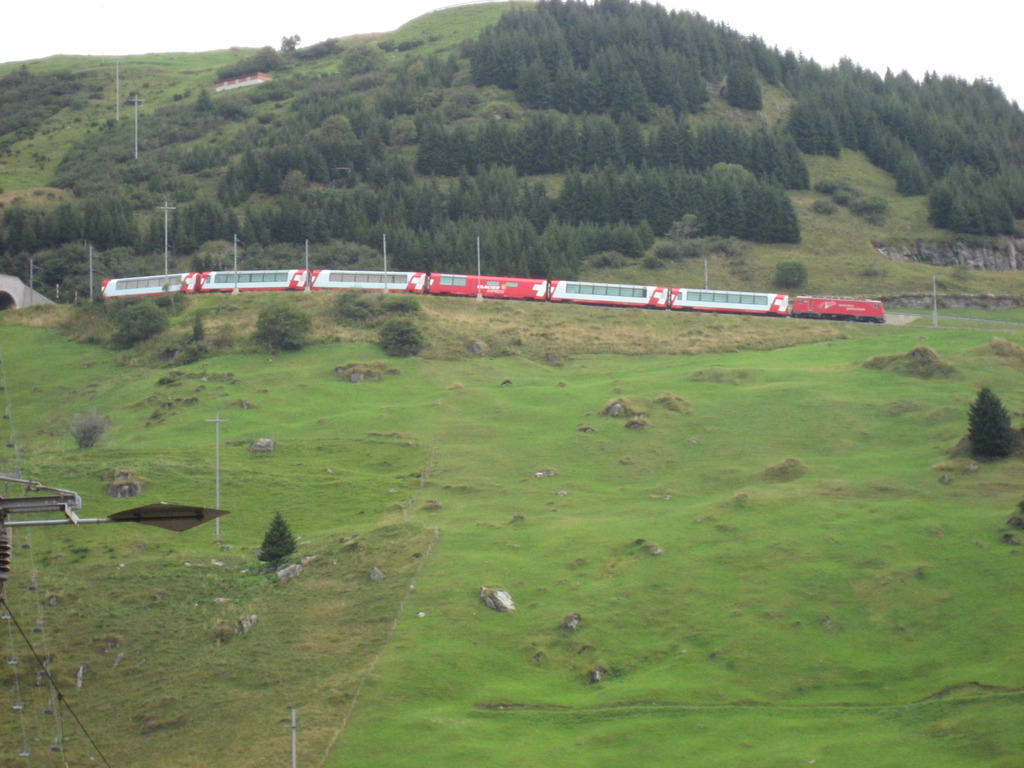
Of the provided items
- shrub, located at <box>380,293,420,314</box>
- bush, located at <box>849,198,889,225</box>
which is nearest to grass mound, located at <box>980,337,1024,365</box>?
shrub, located at <box>380,293,420,314</box>

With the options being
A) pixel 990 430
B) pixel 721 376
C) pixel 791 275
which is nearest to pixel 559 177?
pixel 791 275

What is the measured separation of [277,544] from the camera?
5706 cm

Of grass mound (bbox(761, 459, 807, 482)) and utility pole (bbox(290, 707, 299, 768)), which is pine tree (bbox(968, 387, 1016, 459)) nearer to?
grass mound (bbox(761, 459, 807, 482))

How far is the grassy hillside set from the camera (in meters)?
41.5

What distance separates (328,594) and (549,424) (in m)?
28.8

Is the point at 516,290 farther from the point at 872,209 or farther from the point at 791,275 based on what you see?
the point at 872,209

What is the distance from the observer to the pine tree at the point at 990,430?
64062 mm

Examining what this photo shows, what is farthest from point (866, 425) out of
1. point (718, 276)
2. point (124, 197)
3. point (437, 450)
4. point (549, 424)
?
point (124, 197)

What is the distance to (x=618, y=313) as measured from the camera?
362 ft

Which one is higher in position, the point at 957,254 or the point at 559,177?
the point at 559,177

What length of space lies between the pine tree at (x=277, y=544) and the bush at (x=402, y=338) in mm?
41091

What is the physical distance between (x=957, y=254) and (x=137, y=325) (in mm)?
103109

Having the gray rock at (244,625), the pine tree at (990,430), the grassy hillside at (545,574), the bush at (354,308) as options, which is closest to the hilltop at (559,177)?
the bush at (354,308)

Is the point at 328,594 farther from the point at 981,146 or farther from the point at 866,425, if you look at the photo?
the point at 981,146
